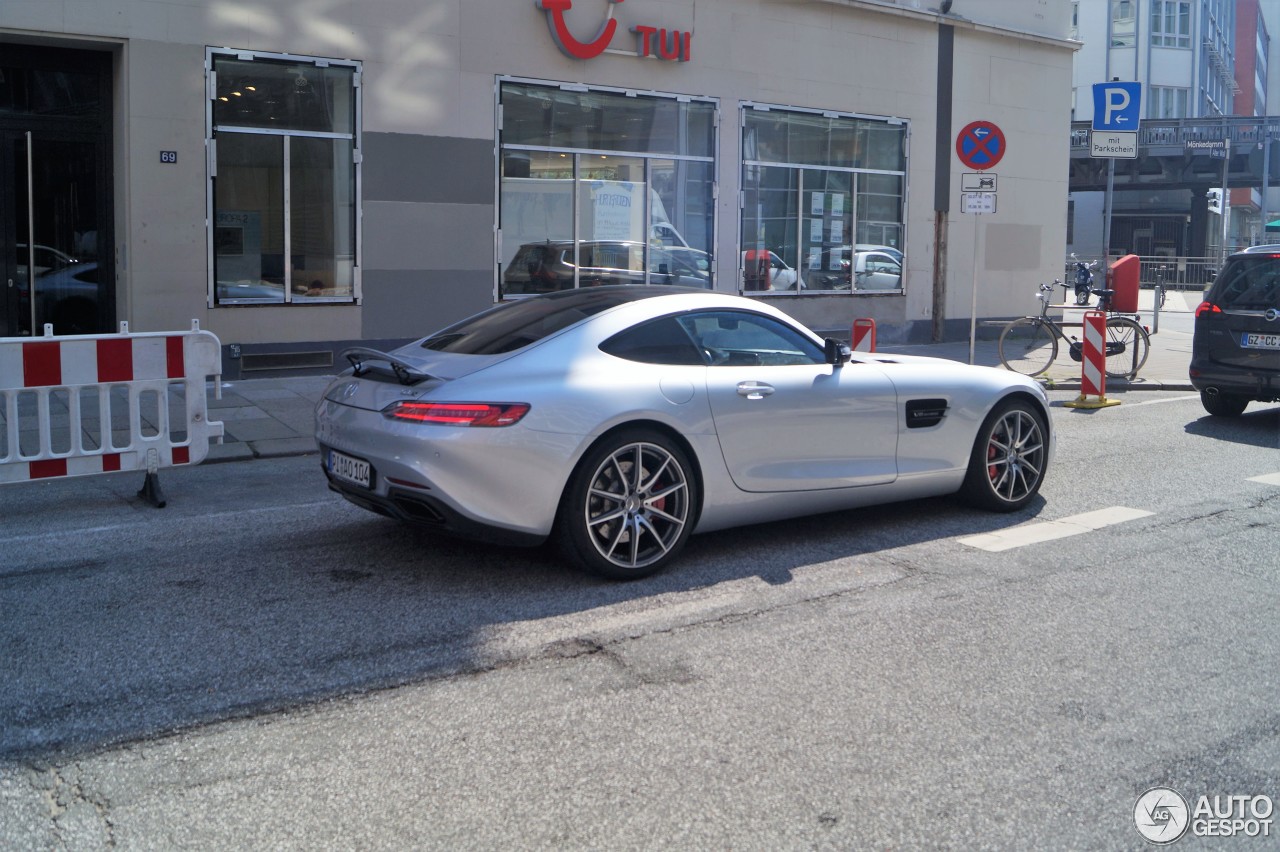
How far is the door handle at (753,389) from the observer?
634cm

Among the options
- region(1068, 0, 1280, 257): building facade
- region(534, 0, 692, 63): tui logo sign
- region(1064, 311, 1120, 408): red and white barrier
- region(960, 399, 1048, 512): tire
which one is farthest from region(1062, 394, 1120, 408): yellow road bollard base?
region(1068, 0, 1280, 257): building facade

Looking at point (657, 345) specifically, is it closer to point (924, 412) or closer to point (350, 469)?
point (350, 469)

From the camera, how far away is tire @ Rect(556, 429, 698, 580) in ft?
19.0

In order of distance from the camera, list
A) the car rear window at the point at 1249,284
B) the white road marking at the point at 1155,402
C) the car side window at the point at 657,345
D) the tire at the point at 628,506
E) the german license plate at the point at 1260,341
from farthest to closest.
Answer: the white road marking at the point at 1155,402, the car rear window at the point at 1249,284, the german license plate at the point at 1260,341, the car side window at the point at 657,345, the tire at the point at 628,506

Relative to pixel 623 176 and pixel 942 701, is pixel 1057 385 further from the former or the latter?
pixel 942 701

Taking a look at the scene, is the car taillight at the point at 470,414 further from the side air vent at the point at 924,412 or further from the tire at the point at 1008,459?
the tire at the point at 1008,459

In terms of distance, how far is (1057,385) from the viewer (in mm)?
14844

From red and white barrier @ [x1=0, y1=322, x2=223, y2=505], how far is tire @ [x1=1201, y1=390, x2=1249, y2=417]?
9.43 metres

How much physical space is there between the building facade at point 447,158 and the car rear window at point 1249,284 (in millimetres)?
2915

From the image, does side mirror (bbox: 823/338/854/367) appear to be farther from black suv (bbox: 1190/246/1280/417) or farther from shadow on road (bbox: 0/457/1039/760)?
black suv (bbox: 1190/246/1280/417)

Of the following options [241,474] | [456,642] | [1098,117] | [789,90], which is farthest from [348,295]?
[1098,117]

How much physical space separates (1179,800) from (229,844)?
9.08 feet

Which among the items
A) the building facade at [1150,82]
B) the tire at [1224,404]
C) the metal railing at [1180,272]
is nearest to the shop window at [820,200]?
the tire at [1224,404]

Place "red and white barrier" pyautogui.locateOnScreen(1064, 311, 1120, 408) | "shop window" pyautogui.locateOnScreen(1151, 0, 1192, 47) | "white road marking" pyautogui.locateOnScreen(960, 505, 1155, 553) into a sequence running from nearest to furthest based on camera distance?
1. "white road marking" pyautogui.locateOnScreen(960, 505, 1155, 553)
2. "red and white barrier" pyautogui.locateOnScreen(1064, 311, 1120, 408)
3. "shop window" pyautogui.locateOnScreen(1151, 0, 1192, 47)
